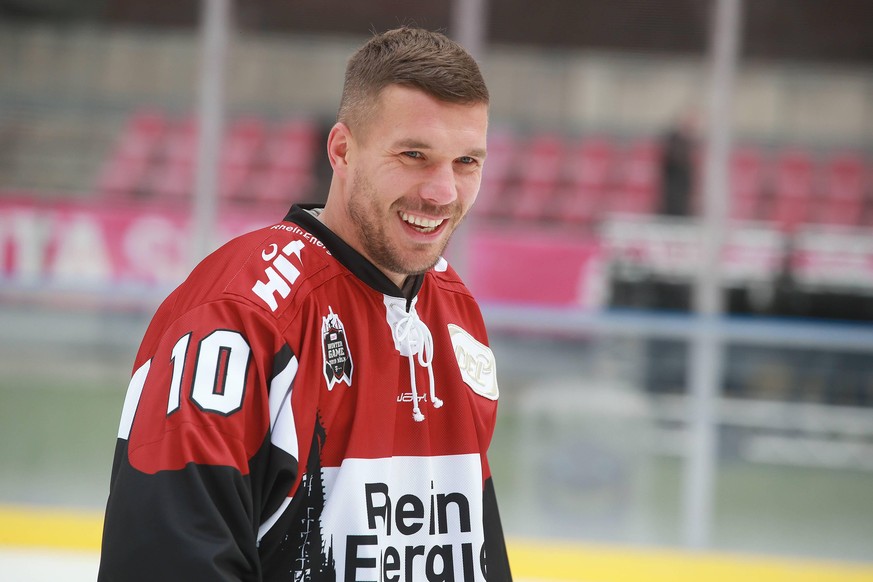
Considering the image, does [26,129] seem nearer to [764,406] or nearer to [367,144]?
[764,406]

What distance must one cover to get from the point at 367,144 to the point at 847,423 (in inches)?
107

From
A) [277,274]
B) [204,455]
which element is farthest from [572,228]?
[204,455]

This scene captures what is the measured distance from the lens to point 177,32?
14.5 feet

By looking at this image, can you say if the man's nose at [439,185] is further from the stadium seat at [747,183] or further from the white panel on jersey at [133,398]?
the stadium seat at [747,183]

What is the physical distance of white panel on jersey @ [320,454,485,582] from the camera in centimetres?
94

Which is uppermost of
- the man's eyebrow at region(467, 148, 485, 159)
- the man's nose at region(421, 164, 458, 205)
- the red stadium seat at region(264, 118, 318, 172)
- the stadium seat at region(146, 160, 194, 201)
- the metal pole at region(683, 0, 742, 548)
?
the red stadium seat at region(264, 118, 318, 172)

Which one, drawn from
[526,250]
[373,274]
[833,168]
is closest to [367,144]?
[373,274]

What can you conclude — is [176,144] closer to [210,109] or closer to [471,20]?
[210,109]

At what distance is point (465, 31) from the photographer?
13.3 feet

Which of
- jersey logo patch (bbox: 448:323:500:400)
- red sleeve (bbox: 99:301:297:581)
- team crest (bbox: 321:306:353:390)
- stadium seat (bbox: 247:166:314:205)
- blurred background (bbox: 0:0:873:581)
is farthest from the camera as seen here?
stadium seat (bbox: 247:166:314:205)

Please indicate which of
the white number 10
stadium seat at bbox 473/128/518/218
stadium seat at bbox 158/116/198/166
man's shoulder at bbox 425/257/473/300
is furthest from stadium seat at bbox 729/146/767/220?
the white number 10

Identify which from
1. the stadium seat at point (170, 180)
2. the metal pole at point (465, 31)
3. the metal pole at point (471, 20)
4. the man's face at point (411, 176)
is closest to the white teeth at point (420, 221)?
the man's face at point (411, 176)

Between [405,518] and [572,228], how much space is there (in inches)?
154

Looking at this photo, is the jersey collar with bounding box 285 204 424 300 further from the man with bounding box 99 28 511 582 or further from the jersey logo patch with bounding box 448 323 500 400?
the jersey logo patch with bounding box 448 323 500 400
